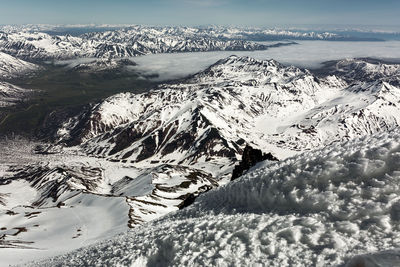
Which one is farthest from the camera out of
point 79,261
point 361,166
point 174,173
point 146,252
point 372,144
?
point 174,173

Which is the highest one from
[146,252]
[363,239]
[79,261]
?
[363,239]

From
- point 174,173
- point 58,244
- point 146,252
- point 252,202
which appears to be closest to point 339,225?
point 252,202

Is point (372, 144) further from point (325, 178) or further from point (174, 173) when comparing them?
point (174, 173)

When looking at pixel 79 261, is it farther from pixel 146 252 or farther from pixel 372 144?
pixel 372 144

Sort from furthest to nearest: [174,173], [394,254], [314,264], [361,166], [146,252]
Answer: [174,173]
[146,252]
[361,166]
[314,264]
[394,254]

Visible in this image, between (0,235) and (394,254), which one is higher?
(394,254)

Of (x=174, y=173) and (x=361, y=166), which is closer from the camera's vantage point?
(x=361, y=166)

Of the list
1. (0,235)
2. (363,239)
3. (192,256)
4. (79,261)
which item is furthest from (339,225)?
(0,235)
